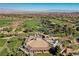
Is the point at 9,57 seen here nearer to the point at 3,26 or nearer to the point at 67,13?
the point at 3,26

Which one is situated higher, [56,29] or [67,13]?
[67,13]

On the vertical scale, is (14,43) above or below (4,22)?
below

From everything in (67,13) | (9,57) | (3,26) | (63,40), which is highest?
(67,13)

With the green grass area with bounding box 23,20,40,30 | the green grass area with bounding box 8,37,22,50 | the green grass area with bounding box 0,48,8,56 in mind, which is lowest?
the green grass area with bounding box 0,48,8,56

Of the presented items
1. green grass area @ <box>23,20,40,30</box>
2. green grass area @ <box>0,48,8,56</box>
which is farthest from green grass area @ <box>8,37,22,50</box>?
green grass area @ <box>23,20,40,30</box>

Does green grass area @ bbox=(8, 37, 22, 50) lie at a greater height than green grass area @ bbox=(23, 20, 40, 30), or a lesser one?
lesser

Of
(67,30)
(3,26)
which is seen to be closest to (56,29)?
(67,30)

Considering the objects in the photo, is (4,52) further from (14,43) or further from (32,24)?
(32,24)

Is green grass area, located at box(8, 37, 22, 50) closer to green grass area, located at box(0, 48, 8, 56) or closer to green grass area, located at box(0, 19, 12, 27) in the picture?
green grass area, located at box(0, 48, 8, 56)

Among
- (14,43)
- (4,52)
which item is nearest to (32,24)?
(14,43)

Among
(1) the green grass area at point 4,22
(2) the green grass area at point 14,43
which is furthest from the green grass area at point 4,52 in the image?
(1) the green grass area at point 4,22

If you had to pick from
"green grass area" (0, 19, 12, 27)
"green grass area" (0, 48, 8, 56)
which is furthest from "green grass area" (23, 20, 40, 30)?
"green grass area" (0, 48, 8, 56)
